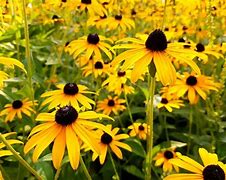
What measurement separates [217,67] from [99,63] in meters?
0.62

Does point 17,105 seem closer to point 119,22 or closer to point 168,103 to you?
point 168,103

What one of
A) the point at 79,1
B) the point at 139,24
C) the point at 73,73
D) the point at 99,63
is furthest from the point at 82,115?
the point at 139,24

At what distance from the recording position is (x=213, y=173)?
1.01 m

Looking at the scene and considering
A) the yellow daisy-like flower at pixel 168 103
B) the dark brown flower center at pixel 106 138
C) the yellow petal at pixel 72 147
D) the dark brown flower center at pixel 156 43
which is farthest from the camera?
the yellow daisy-like flower at pixel 168 103

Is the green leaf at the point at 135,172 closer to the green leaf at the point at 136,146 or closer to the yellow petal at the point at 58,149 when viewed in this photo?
the green leaf at the point at 136,146

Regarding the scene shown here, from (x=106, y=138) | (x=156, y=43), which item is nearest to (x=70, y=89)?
(x=106, y=138)

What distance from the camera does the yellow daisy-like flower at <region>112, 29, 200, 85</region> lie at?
1105 mm

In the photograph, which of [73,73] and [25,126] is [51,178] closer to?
[25,126]

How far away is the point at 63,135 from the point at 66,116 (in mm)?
55

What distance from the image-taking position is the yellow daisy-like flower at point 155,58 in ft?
3.63

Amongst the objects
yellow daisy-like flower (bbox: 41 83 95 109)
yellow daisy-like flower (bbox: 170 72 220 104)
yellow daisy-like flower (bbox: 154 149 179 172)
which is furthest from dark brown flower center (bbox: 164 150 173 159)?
yellow daisy-like flower (bbox: 41 83 95 109)

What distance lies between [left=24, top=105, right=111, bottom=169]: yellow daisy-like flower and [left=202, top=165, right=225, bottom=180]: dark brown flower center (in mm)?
251

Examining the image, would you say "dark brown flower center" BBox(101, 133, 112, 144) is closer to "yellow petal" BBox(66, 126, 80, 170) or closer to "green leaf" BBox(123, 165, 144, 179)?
"green leaf" BBox(123, 165, 144, 179)

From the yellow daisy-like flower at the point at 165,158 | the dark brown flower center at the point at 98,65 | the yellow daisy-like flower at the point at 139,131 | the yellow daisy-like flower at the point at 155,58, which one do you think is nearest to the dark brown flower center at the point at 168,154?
the yellow daisy-like flower at the point at 165,158
